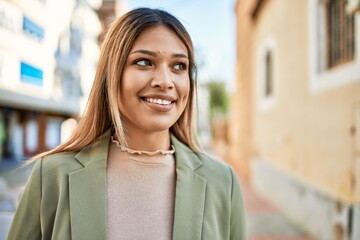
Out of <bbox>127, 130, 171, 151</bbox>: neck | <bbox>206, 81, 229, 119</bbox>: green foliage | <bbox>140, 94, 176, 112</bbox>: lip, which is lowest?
<bbox>127, 130, 171, 151</bbox>: neck

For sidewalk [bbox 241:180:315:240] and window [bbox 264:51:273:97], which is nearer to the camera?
sidewalk [bbox 241:180:315:240]

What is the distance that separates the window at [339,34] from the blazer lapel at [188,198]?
14.1 ft

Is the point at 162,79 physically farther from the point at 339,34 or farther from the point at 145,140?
the point at 339,34

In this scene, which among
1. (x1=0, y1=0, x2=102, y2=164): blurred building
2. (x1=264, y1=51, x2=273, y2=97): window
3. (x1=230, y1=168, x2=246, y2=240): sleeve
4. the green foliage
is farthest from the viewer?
the green foliage

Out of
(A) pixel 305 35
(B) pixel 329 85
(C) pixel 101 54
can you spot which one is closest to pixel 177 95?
(C) pixel 101 54

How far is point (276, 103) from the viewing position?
9820 mm

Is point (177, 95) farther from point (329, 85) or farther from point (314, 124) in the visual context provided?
point (314, 124)

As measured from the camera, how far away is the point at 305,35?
720cm

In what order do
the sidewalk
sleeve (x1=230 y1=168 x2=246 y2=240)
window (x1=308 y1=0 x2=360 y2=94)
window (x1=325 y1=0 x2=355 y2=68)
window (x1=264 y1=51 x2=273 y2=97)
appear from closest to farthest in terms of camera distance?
sleeve (x1=230 y1=168 x2=246 y2=240)
window (x1=308 y1=0 x2=360 y2=94)
window (x1=325 y1=0 x2=355 y2=68)
the sidewalk
window (x1=264 y1=51 x2=273 y2=97)

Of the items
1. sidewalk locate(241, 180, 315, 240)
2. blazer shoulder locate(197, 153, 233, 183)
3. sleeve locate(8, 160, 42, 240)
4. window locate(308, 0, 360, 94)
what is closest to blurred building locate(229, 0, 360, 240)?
window locate(308, 0, 360, 94)

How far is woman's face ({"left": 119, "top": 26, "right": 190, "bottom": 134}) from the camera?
1.56 metres

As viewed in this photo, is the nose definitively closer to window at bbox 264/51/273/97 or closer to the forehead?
the forehead

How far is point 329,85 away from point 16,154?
16.8 meters

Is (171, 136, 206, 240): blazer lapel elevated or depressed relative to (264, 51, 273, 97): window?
depressed
